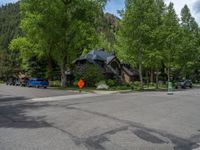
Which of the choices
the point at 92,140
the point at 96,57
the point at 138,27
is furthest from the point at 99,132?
the point at 96,57

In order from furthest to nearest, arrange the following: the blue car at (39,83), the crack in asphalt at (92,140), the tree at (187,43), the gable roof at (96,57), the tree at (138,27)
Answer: the tree at (187,43)
the gable roof at (96,57)
the blue car at (39,83)
the tree at (138,27)
the crack in asphalt at (92,140)

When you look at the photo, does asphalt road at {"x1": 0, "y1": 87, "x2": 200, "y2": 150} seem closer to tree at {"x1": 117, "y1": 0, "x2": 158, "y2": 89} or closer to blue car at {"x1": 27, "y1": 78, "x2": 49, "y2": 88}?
tree at {"x1": 117, "y1": 0, "x2": 158, "y2": 89}

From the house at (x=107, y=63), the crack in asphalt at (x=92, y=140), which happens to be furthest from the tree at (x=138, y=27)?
the crack in asphalt at (x=92, y=140)

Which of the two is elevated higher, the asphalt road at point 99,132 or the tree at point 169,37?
the tree at point 169,37

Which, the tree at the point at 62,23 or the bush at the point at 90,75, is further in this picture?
the bush at the point at 90,75

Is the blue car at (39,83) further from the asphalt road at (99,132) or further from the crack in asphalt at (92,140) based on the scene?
the crack in asphalt at (92,140)

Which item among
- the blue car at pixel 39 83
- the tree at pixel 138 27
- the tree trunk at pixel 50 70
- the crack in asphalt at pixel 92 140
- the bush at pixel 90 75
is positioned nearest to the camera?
the crack in asphalt at pixel 92 140

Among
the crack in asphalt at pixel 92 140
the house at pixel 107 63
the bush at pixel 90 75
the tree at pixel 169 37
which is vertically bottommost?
the crack in asphalt at pixel 92 140

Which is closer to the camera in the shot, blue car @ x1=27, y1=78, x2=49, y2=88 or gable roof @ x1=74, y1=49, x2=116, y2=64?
blue car @ x1=27, y1=78, x2=49, y2=88

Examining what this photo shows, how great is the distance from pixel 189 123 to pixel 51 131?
5342mm

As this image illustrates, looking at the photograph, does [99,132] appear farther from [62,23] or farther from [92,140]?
[62,23]

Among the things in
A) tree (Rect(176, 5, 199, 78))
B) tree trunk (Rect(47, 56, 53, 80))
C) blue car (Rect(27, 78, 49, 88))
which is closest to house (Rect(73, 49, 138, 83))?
tree trunk (Rect(47, 56, 53, 80))

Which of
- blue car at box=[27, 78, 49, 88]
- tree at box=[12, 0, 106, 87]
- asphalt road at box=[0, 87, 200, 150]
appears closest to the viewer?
asphalt road at box=[0, 87, 200, 150]

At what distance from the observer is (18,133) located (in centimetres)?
737
